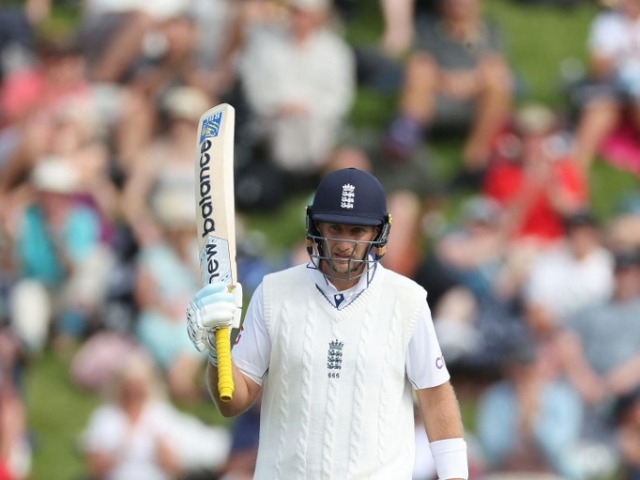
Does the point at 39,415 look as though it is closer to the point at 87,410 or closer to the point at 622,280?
the point at 87,410

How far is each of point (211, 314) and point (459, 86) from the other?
8.07 meters

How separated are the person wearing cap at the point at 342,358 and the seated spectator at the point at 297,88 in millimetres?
6580

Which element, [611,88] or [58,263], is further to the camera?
[611,88]

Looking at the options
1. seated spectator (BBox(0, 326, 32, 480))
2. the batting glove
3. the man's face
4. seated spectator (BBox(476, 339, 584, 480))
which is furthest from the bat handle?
seated spectator (BBox(476, 339, 584, 480))

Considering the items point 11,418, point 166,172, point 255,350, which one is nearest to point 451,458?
point 255,350

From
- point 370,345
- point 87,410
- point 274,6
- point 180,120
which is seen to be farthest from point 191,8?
point 370,345

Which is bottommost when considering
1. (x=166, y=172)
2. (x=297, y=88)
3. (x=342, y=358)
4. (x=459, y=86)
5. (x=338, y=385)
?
(x=338, y=385)

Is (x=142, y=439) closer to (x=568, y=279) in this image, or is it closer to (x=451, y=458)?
(x=568, y=279)

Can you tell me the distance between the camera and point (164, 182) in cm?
1191

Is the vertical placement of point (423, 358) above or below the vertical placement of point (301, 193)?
below

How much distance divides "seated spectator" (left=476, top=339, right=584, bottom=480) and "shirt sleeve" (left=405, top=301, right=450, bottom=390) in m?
5.31

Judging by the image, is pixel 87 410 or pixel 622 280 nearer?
pixel 87 410

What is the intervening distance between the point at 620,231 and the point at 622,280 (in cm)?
72

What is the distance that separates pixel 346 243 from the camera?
231 inches
